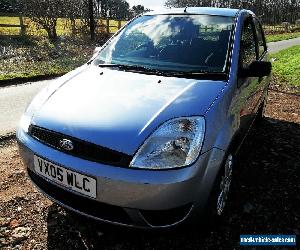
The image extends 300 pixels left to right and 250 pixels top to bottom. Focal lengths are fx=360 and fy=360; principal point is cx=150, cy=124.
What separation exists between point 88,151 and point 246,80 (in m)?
1.84

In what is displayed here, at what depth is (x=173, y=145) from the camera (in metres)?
2.48

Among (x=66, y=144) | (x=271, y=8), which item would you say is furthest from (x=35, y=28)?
(x=271, y=8)

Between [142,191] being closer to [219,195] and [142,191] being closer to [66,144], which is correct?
[66,144]

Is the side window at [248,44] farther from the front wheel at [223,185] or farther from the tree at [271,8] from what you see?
the tree at [271,8]

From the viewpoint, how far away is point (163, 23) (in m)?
4.03

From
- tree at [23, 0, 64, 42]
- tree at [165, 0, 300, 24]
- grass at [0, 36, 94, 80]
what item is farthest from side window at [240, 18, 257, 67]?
tree at [165, 0, 300, 24]

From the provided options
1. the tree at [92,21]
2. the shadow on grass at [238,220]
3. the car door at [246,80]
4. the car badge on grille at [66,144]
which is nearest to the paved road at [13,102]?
the shadow on grass at [238,220]

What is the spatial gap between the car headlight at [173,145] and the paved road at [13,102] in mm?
3671

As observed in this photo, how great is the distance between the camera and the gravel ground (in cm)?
288

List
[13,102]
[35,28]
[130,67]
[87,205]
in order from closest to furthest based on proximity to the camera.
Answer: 1. [87,205]
2. [130,67]
3. [13,102]
4. [35,28]

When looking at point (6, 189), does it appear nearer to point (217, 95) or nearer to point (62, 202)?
point (62, 202)

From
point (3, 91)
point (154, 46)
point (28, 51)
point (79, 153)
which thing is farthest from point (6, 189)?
point (28, 51)

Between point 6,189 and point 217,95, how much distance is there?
234 centimetres

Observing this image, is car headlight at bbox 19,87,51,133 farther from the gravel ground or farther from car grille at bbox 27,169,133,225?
the gravel ground
